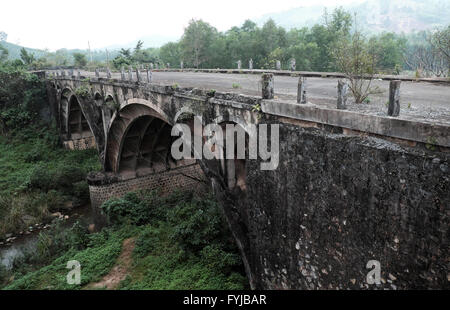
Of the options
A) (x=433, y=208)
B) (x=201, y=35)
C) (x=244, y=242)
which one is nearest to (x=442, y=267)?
(x=433, y=208)

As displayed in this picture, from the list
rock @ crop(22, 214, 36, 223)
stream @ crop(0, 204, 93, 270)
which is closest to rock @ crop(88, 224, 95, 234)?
stream @ crop(0, 204, 93, 270)

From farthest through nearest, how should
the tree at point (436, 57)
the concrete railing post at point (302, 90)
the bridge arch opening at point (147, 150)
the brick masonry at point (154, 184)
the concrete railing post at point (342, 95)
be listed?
1. the bridge arch opening at point (147, 150)
2. the brick masonry at point (154, 184)
3. the tree at point (436, 57)
4. the concrete railing post at point (302, 90)
5. the concrete railing post at point (342, 95)

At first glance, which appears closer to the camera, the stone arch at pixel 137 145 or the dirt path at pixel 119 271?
the dirt path at pixel 119 271

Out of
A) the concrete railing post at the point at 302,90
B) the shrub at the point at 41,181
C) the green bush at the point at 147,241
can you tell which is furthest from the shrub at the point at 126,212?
the concrete railing post at the point at 302,90

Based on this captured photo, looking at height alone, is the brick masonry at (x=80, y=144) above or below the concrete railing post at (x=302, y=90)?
below

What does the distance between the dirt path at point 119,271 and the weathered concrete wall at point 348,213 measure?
6228mm

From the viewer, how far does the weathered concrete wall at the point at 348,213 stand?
18.0 ft

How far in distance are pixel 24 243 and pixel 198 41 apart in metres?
34.5

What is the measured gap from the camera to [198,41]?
152 feet

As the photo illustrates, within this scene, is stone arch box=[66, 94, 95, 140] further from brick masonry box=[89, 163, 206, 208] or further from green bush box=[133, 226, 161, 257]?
green bush box=[133, 226, 161, 257]

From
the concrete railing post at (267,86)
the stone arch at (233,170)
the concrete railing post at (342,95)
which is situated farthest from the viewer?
the stone arch at (233,170)

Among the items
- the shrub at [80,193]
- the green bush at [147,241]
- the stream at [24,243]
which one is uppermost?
the green bush at [147,241]

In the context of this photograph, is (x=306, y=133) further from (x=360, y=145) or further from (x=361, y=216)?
(x=361, y=216)

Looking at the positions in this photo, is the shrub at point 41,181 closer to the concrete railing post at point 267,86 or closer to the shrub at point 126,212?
the shrub at point 126,212
